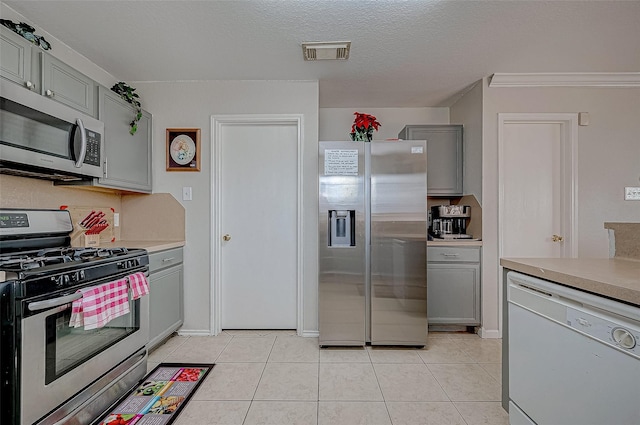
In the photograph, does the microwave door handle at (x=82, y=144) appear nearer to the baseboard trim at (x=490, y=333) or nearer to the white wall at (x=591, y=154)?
the white wall at (x=591, y=154)

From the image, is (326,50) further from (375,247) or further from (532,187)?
(532,187)

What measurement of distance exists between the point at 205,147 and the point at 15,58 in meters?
1.34

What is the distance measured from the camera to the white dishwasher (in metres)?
0.91

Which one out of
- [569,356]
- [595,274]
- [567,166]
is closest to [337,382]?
[569,356]

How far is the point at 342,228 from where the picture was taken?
101 inches

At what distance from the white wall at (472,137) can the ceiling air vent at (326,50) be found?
4.87ft

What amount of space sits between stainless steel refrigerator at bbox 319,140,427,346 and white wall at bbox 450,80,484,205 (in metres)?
0.80

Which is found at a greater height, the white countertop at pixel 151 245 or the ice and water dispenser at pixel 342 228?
the ice and water dispenser at pixel 342 228

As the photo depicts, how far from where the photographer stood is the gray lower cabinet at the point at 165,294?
7.37 feet

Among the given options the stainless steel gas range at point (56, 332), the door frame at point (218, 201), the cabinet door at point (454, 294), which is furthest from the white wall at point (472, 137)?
the stainless steel gas range at point (56, 332)

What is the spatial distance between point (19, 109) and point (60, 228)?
0.84 metres

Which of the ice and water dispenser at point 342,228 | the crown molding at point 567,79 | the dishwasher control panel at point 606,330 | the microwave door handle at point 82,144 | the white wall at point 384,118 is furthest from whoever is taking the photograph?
the white wall at point 384,118

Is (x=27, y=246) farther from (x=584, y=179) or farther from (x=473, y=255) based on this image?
(x=584, y=179)

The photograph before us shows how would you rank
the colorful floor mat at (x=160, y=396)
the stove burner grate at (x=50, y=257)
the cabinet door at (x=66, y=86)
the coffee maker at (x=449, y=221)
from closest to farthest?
1. the stove burner grate at (x=50, y=257)
2. the colorful floor mat at (x=160, y=396)
3. the cabinet door at (x=66, y=86)
4. the coffee maker at (x=449, y=221)
